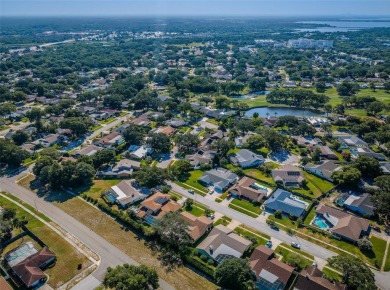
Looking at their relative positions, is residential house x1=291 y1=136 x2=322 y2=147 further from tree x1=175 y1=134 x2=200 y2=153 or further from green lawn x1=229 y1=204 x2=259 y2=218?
green lawn x1=229 y1=204 x2=259 y2=218

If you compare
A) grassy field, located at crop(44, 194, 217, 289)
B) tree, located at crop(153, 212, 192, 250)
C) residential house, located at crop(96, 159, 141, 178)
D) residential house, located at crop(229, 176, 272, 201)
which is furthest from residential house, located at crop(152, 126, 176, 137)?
tree, located at crop(153, 212, 192, 250)

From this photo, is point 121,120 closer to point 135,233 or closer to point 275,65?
point 135,233

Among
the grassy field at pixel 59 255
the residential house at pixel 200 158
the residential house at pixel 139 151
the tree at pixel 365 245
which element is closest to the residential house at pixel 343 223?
the tree at pixel 365 245

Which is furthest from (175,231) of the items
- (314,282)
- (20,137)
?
(20,137)

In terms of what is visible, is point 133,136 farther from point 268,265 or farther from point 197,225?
point 268,265

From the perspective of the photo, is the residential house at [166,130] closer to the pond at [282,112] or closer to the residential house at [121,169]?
the residential house at [121,169]

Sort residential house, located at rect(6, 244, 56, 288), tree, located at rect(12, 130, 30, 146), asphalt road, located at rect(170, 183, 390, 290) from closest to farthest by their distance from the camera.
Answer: residential house, located at rect(6, 244, 56, 288)
asphalt road, located at rect(170, 183, 390, 290)
tree, located at rect(12, 130, 30, 146)
